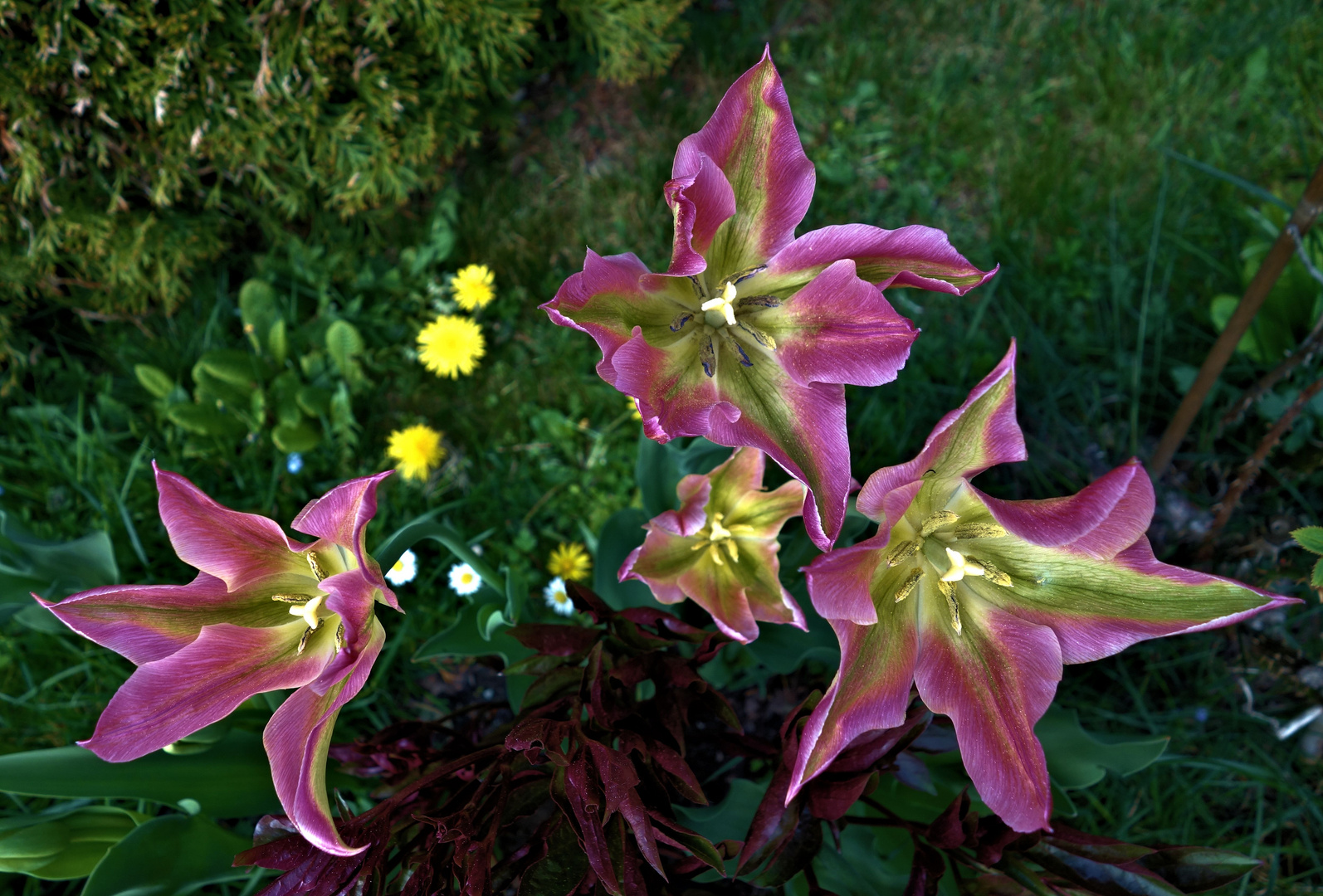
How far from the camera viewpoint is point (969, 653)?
1.08 m

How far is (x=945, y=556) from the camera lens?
1140 mm

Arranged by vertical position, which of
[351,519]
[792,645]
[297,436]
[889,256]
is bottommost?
[297,436]

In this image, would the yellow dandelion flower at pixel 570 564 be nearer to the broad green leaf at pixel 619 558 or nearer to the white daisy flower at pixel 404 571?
the white daisy flower at pixel 404 571

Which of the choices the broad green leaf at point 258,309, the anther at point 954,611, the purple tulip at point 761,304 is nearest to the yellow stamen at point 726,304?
the purple tulip at point 761,304

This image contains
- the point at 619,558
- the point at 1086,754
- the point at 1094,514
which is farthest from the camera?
the point at 619,558

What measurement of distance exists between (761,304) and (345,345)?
181 cm

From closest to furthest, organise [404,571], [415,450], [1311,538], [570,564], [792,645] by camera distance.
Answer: [1311,538], [792,645], [404,571], [570,564], [415,450]

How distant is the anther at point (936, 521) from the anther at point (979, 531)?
3 cm

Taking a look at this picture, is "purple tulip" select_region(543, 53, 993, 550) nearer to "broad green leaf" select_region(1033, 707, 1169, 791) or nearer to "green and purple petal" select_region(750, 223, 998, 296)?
"green and purple petal" select_region(750, 223, 998, 296)

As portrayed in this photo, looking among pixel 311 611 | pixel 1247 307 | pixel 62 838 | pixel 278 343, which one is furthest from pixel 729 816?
pixel 278 343

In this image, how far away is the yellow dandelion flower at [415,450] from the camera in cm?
237

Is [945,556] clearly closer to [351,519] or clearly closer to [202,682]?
[351,519]

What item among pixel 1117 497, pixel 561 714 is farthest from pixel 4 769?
pixel 1117 497

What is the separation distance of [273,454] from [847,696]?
219 cm
